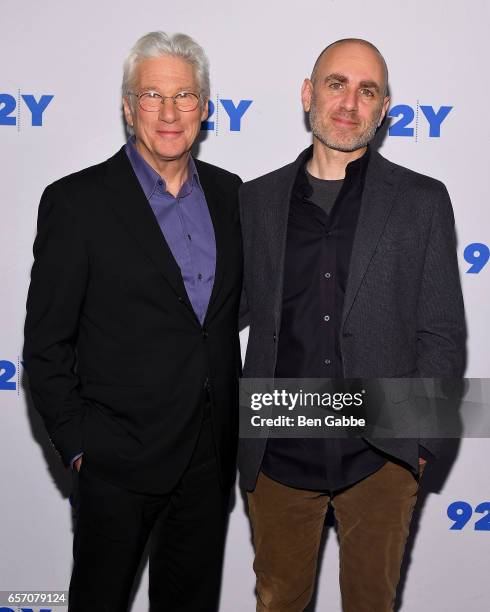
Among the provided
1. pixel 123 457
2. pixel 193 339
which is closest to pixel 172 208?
pixel 193 339

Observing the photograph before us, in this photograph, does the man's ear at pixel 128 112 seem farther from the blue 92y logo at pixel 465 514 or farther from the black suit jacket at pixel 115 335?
the blue 92y logo at pixel 465 514

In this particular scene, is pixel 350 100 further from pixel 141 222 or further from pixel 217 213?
pixel 141 222

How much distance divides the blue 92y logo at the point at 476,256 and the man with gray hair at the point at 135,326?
112cm

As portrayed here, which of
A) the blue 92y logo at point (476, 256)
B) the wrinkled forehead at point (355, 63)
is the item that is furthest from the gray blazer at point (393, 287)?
the blue 92y logo at point (476, 256)

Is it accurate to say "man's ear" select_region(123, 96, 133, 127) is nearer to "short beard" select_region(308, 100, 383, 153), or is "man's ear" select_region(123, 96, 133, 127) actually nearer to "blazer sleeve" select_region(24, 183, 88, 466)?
"blazer sleeve" select_region(24, 183, 88, 466)

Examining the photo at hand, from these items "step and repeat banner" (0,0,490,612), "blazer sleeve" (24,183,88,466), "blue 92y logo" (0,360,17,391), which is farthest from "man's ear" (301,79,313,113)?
"blue 92y logo" (0,360,17,391)

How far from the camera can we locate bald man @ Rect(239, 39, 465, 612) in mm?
2209

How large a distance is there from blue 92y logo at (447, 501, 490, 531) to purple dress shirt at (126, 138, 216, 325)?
1.61 metres

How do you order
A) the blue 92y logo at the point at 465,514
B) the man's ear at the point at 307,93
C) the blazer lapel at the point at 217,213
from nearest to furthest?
the blazer lapel at the point at 217,213
the man's ear at the point at 307,93
the blue 92y logo at the point at 465,514

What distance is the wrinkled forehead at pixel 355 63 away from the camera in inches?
91.0

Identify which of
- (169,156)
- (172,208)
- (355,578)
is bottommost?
(355,578)

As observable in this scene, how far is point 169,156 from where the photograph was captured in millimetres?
2189

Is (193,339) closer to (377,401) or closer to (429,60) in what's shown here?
(377,401)

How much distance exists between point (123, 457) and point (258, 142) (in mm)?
1377
